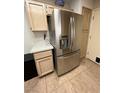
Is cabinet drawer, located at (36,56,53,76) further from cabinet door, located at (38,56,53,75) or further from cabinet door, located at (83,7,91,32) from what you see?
cabinet door, located at (83,7,91,32)

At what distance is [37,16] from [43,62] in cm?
127

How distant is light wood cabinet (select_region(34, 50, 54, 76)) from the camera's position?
6.79 ft

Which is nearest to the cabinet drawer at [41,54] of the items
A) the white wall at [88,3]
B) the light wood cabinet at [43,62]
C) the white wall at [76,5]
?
the light wood cabinet at [43,62]

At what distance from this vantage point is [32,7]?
2078mm

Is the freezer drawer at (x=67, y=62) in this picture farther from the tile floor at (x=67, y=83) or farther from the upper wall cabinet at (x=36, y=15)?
the upper wall cabinet at (x=36, y=15)

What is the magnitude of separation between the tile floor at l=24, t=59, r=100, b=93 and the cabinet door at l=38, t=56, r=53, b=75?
0.19 metres

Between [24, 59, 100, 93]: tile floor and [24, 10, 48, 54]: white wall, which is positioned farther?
[24, 10, 48, 54]: white wall

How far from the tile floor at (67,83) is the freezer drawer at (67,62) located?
0.52ft

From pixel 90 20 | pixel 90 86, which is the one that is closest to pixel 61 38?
pixel 90 86

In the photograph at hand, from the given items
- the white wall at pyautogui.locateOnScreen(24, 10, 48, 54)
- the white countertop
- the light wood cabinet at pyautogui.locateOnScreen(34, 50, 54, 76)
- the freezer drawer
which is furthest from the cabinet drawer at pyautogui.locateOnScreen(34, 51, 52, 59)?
the white wall at pyautogui.locateOnScreen(24, 10, 48, 54)
